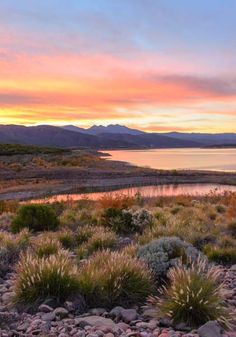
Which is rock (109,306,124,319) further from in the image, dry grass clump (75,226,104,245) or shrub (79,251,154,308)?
dry grass clump (75,226,104,245)

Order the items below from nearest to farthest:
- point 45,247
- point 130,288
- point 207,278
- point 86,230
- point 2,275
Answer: point 207,278
point 130,288
point 2,275
point 45,247
point 86,230

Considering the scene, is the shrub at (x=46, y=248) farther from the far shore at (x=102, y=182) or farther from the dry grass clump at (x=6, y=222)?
the far shore at (x=102, y=182)

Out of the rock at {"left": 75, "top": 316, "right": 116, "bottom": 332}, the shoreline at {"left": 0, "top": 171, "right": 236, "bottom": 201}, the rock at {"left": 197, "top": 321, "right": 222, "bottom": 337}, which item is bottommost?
the shoreline at {"left": 0, "top": 171, "right": 236, "bottom": 201}

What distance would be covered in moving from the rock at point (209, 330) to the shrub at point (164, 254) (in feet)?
7.18

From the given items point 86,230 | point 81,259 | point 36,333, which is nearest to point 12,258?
point 81,259

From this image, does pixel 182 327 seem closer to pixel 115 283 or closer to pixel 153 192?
pixel 115 283

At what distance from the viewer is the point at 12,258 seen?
9.66m

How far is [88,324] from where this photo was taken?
5.86 metres

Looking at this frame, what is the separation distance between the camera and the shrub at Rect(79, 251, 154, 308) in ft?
22.2

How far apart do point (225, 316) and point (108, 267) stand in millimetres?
1852

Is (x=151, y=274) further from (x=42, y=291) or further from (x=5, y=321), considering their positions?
(x=5, y=321)

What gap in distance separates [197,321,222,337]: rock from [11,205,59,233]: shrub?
9125 mm

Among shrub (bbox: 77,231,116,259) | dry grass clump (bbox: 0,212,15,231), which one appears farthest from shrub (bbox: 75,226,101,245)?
dry grass clump (bbox: 0,212,15,231)

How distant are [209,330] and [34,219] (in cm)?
940
